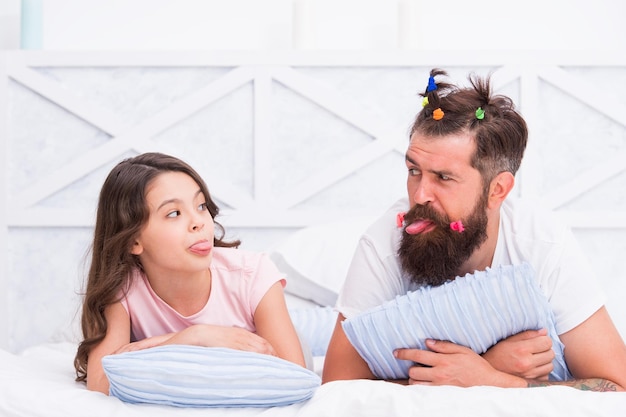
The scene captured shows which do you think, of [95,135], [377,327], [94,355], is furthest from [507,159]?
[95,135]

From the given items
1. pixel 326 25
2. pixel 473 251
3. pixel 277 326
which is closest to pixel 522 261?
pixel 473 251

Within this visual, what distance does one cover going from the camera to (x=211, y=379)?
1.32 meters

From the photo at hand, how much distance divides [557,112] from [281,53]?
1.13 metres

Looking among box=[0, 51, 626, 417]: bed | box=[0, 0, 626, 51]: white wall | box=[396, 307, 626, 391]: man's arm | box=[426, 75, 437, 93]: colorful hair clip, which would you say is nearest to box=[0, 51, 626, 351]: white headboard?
box=[0, 51, 626, 417]: bed

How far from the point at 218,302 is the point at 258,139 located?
1326 millimetres

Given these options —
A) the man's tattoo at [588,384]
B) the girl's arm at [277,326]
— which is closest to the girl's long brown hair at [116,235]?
the girl's arm at [277,326]

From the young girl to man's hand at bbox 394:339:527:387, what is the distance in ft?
1.00

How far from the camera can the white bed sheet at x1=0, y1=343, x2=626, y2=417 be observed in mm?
1229

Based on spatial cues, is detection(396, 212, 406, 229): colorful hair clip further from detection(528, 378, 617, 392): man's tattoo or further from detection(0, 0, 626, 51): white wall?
detection(0, 0, 626, 51): white wall

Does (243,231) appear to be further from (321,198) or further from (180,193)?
(180,193)

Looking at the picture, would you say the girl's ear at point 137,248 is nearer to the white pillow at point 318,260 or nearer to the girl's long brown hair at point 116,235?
the girl's long brown hair at point 116,235

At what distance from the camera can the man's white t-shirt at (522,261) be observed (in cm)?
168

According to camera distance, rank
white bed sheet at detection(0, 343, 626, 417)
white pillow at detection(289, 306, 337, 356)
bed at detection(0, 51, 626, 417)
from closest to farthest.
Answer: white bed sheet at detection(0, 343, 626, 417) → white pillow at detection(289, 306, 337, 356) → bed at detection(0, 51, 626, 417)

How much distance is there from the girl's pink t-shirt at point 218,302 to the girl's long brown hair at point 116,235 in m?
0.05
